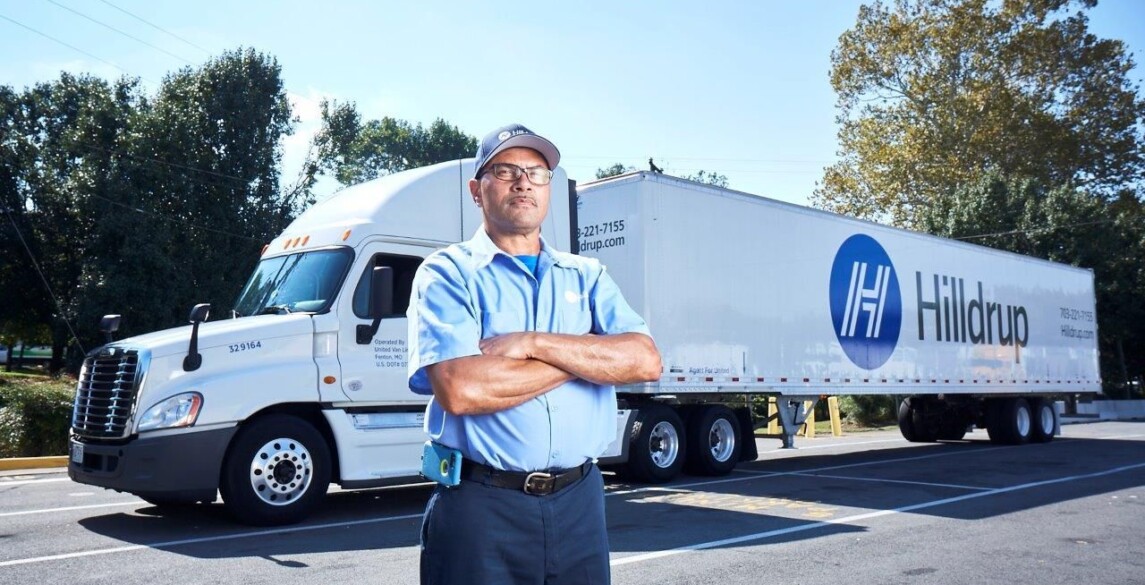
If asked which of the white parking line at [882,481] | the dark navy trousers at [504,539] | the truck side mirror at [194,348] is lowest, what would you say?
the white parking line at [882,481]

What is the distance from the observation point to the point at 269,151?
112ft

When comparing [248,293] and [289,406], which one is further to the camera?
[248,293]

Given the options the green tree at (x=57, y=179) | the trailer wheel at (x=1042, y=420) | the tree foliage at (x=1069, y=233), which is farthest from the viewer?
the tree foliage at (x=1069, y=233)

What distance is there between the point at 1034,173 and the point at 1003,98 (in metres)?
3.96

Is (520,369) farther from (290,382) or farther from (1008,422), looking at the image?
(1008,422)

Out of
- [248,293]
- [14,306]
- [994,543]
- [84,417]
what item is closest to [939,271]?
[994,543]

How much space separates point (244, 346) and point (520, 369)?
662 centimetres

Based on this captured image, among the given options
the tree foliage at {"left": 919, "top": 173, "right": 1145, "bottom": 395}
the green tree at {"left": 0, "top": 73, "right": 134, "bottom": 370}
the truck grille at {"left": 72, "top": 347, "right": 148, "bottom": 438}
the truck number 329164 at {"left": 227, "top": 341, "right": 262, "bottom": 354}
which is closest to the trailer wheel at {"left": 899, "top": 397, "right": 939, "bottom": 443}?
the truck number 329164 at {"left": 227, "top": 341, "right": 262, "bottom": 354}

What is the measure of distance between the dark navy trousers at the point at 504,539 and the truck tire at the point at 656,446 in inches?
376

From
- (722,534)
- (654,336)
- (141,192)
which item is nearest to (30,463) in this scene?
(654,336)

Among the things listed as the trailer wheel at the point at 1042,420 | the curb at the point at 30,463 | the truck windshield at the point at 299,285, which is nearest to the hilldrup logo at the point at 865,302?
the trailer wheel at the point at 1042,420

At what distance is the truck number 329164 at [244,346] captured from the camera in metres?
8.70

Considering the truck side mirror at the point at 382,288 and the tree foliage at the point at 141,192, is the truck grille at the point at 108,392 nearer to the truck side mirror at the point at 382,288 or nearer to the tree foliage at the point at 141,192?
the truck side mirror at the point at 382,288

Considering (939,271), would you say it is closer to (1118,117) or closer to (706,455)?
(706,455)
